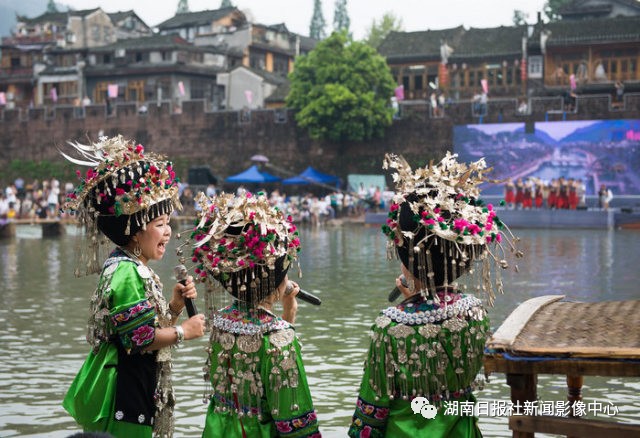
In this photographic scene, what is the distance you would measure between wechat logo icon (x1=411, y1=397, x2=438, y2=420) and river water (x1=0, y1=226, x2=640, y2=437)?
3067 mm

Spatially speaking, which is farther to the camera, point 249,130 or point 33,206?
point 249,130

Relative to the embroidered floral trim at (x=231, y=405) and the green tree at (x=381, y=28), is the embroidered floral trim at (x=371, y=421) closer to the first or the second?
the embroidered floral trim at (x=231, y=405)

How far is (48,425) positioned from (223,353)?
3419 millimetres

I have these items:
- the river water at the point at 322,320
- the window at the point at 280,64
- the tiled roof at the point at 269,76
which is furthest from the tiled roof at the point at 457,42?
the river water at the point at 322,320

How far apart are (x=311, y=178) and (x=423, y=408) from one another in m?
43.1

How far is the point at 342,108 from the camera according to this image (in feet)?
155

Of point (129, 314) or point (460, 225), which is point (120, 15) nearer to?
point (129, 314)

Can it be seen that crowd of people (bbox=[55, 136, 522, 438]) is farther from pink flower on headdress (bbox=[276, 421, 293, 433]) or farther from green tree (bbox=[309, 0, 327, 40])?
green tree (bbox=[309, 0, 327, 40])

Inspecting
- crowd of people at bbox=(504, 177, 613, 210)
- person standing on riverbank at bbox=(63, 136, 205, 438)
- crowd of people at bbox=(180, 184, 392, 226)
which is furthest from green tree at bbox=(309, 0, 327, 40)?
person standing on riverbank at bbox=(63, 136, 205, 438)

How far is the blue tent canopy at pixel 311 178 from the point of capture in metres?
46.4

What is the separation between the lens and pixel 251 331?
4434 mm

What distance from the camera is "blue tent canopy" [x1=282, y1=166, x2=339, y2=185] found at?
46.4 m

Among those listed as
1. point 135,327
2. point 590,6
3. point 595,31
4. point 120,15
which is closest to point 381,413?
point 135,327

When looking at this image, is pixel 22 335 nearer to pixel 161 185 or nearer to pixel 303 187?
pixel 161 185
